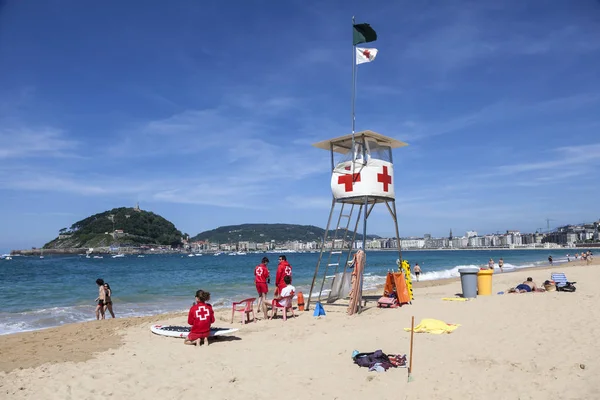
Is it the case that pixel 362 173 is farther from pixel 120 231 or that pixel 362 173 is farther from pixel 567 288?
pixel 120 231

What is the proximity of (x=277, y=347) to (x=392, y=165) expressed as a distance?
6342 mm

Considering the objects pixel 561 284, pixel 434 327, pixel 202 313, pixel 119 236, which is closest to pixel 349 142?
pixel 434 327

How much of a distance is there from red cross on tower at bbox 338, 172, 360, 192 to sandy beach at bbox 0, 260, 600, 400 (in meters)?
3.45

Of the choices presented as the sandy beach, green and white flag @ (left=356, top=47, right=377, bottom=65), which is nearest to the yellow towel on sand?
the sandy beach

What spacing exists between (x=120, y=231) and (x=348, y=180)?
157 m

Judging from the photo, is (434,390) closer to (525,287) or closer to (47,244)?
(525,287)

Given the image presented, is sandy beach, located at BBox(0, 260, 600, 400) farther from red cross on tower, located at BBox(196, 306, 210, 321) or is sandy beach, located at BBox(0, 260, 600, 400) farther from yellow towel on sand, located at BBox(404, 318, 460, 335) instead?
red cross on tower, located at BBox(196, 306, 210, 321)

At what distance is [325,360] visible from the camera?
7.29 metres

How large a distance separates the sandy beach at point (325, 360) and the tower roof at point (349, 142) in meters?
4.77

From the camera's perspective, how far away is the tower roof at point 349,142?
1192 cm

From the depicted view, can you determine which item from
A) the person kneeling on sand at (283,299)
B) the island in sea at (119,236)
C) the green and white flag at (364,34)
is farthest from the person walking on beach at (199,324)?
the island in sea at (119,236)

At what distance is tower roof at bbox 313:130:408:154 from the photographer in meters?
11.9

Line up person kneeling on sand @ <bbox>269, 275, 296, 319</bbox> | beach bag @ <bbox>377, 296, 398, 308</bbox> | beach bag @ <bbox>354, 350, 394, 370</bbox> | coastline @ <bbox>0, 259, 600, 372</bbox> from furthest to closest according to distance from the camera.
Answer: beach bag @ <bbox>377, 296, 398, 308</bbox>
person kneeling on sand @ <bbox>269, 275, 296, 319</bbox>
coastline @ <bbox>0, 259, 600, 372</bbox>
beach bag @ <bbox>354, 350, 394, 370</bbox>

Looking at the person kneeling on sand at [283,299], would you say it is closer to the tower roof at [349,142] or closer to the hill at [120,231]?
the tower roof at [349,142]
